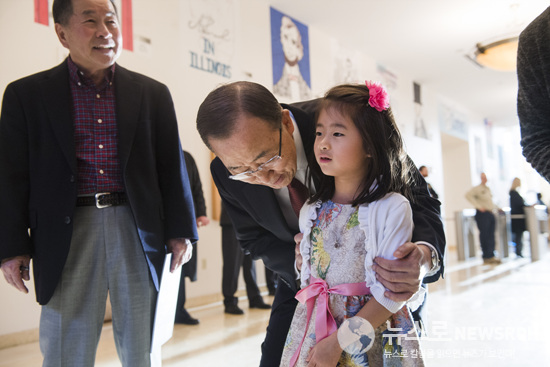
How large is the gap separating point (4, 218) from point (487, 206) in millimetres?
9819

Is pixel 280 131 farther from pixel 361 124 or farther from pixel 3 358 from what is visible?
pixel 3 358

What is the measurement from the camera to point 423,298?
1.36 meters

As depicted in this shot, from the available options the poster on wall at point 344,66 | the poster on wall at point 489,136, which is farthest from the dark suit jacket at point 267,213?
the poster on wall at point 489,136

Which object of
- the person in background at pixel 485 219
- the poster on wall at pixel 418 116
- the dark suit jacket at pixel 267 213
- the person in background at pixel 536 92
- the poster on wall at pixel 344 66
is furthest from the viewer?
the poster on wall at pixel 418 116

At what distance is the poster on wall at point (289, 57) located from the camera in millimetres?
7082

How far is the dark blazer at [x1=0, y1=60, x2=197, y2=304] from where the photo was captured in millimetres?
1583

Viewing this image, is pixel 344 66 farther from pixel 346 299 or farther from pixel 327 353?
pixel 327 353

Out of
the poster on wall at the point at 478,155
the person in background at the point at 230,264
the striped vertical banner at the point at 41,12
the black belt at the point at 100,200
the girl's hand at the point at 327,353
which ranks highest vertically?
the striped vertical banner at the point at 41,12

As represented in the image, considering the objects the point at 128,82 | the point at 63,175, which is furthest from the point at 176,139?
the point at 63,175

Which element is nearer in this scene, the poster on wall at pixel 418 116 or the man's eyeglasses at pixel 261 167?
the man's eyeglasses at pixel 261 167

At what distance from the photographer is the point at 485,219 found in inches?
383

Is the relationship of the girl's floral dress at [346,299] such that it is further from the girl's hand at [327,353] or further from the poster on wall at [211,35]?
the poster on wall at [211,35]

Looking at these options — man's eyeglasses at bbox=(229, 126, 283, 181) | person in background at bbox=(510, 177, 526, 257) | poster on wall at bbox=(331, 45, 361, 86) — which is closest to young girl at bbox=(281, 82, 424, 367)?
man's eyeglasses at bbox=(229, 126, 283, 181)

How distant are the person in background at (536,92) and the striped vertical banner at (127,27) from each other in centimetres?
448
